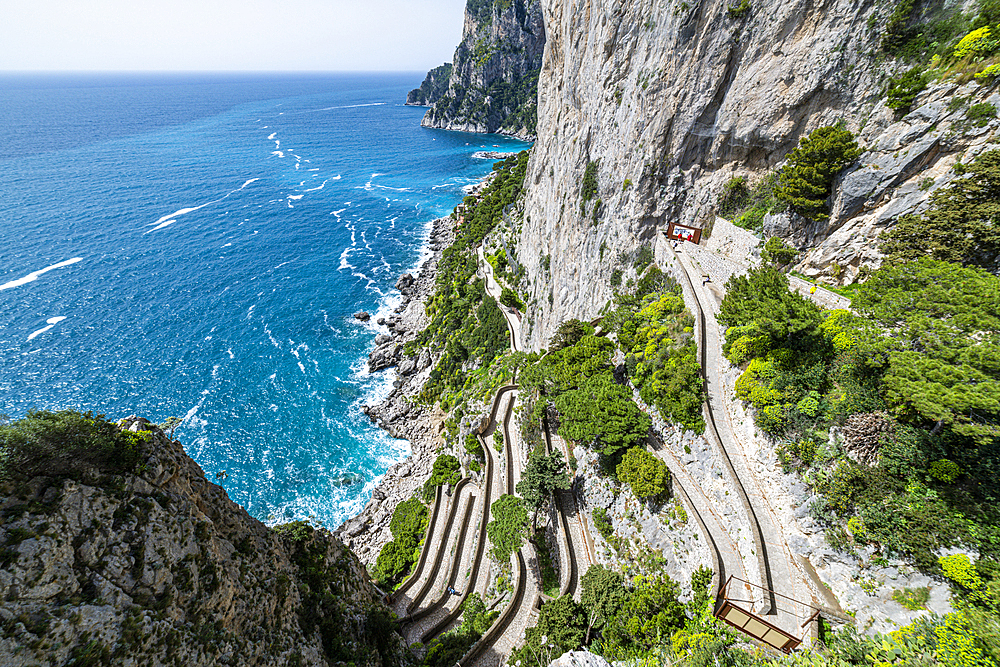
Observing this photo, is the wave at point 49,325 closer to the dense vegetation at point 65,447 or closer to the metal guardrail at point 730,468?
the dense vegetation at point 65,447

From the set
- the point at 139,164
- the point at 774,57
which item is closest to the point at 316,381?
the point at 774,57

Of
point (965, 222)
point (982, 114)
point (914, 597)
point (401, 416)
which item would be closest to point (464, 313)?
point (401, 416)

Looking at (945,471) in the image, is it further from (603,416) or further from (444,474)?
(444,474)

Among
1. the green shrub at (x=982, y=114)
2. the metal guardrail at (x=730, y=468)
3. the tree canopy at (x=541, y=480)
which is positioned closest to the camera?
the metal guardrail at (x=730, y=468)

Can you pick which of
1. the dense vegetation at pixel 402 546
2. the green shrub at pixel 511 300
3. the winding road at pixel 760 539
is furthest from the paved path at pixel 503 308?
the winding road at pixel 760 539

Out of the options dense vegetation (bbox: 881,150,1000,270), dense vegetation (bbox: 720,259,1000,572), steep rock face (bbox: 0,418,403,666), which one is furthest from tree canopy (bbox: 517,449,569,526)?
dense vegetation (bbox: 881,150,1000,270)

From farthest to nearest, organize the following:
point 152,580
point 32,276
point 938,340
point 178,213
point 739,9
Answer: point 178,213
point 32,276
point 739,9
point 938,340
point 152,580

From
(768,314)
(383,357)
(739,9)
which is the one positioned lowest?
(383,357)
